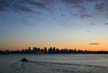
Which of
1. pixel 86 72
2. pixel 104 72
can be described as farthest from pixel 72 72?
pixel 104 72

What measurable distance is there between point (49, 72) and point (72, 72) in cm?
624

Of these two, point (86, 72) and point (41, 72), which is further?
point (41, 72)

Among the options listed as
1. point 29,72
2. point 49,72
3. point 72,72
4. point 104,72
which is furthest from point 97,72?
point 29,72

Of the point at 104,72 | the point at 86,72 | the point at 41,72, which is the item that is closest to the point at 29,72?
the point at 41,72

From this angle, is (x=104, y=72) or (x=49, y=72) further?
(x=49, y=72)

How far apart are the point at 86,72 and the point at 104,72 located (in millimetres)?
4225

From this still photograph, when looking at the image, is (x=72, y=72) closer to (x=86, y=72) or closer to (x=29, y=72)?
(x=86, y=72)

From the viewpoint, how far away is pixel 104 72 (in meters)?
51.3

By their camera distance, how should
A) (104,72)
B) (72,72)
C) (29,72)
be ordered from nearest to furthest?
(104,72) → (72,72) → (29,72)

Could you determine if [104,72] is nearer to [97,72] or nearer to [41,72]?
[97,72]

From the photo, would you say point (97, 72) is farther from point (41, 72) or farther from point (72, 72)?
point (41, 72)

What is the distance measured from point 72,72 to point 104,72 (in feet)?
28.7

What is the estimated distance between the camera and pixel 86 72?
2051 inches

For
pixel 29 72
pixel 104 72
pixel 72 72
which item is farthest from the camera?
pixel 29 72
